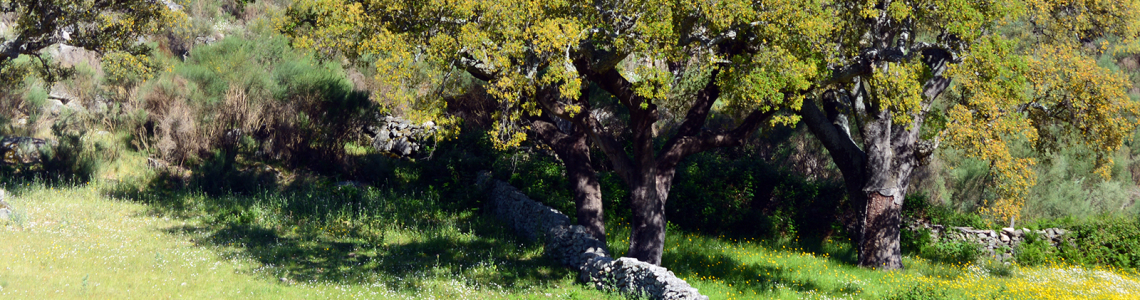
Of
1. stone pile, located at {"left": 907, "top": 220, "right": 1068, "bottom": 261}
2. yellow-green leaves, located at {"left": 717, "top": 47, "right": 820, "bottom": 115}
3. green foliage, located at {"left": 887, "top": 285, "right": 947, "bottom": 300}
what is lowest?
green foliage, located at {"left": 887, "top": 285, "right": 947, "bottom": 300}

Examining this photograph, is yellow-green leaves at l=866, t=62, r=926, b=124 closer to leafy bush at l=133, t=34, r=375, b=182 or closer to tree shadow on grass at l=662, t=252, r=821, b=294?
tree shadow on grass at l=662, t=252, r=821, b=294

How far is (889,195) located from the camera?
1454 cm

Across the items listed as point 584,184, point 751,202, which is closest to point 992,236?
point 751,202

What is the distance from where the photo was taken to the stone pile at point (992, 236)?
1655 centimetres

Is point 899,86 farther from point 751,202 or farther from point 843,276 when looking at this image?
point 751,202

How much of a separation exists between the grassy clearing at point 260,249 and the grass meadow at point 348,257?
0.04m

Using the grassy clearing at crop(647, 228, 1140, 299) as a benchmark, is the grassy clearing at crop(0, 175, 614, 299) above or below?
below

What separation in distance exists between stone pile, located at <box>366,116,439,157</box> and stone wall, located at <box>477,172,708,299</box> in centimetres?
367

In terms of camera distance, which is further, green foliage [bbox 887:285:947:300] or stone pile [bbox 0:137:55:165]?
stone pile [bbox 0:137:55:165]

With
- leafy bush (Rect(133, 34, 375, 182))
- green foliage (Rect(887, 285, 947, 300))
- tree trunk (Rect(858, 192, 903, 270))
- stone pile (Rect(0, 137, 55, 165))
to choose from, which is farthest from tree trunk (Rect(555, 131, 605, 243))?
stone pile (Rect(0, 137, 55, 165))

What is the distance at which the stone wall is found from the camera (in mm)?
10539

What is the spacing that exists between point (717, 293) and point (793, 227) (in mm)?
6686

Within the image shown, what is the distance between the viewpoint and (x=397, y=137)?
21.6 meters

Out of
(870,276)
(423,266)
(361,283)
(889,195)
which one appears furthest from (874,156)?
(361,283)
